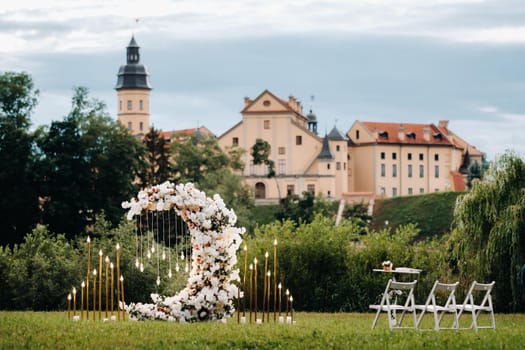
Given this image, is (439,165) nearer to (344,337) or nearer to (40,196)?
(40,196)

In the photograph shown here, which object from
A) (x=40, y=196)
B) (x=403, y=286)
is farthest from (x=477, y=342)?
(x=40, y=196)

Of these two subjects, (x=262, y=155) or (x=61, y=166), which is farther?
(x=262, y=155)

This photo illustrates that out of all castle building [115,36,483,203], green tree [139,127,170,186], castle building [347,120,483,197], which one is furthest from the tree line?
castle building [347,120,483,197]

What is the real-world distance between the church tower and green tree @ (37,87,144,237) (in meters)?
74.0

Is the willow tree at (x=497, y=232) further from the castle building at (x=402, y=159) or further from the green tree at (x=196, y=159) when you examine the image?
the castle building at (x=402, y=159)

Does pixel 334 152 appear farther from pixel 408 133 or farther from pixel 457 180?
pixel 457 180

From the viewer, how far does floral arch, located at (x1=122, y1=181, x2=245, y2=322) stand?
72.1 ft

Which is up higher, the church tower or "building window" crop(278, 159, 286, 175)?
the church tower

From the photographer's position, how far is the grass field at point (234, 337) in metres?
17.5

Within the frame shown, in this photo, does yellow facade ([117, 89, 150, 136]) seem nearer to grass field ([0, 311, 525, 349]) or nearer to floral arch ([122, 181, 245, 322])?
floral arch ([122, 181, 245, 322])

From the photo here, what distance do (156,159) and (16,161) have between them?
27934 millimetres

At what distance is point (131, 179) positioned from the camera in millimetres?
71188

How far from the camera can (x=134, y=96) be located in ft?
489

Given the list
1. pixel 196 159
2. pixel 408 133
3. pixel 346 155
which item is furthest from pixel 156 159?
pixel 408 133
